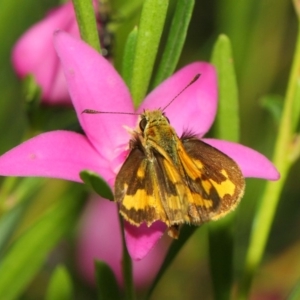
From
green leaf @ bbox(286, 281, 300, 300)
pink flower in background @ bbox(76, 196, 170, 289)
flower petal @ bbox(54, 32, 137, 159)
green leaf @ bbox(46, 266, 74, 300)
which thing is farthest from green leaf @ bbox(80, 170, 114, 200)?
pink flower in background @ bbox(76, 196, 170, 289)

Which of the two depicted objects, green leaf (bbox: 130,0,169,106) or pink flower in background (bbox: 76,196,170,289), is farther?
pink flower in background (bbox: 76,196,170,289)

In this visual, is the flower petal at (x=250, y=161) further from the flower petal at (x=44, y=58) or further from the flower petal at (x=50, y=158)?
the flower petal at (x=44, y=58)

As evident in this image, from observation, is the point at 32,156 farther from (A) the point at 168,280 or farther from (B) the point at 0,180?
(A) the point at 168,280

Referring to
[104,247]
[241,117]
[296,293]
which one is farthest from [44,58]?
[241,117]

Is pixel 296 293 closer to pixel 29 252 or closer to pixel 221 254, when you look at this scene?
pixel 221 254

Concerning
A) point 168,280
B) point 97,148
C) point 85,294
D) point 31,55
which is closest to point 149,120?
point 97,148

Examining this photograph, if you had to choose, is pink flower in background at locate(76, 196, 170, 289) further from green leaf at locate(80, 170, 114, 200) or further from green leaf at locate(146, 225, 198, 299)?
green leaf at locate(80, 170, 114, 200)
